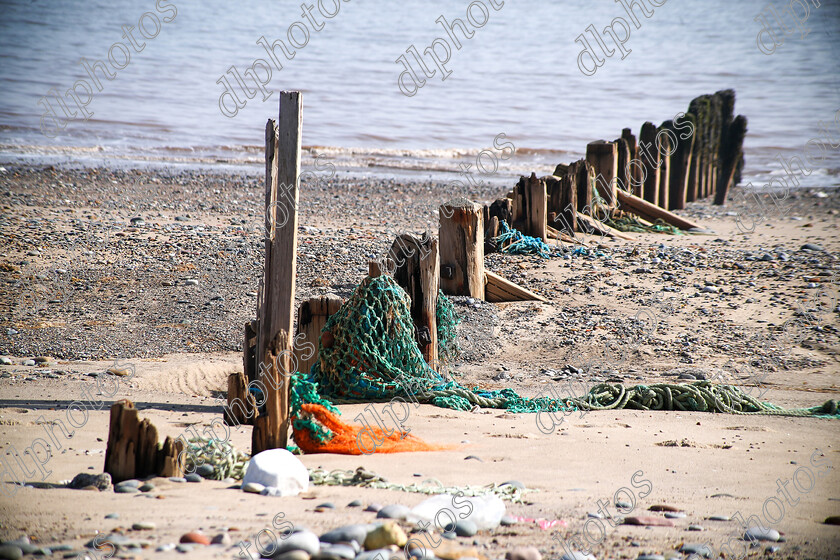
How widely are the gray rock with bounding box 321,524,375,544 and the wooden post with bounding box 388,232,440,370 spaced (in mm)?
3262

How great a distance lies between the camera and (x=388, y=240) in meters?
10.2

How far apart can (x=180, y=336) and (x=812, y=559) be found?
5704mm

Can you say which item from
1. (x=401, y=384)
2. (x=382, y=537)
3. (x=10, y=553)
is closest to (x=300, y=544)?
(x=382, y=537)

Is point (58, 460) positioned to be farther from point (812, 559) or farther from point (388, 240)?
point (388, 240)

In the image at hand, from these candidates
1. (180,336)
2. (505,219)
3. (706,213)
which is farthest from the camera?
(706,213)

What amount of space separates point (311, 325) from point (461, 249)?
2.35 m

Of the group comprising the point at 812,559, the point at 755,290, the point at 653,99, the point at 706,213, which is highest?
the point at 653,99

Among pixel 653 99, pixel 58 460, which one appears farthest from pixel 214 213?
pixel 653 99

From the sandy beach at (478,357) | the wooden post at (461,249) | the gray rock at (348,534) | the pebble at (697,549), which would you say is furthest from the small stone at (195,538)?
the wooden post at (461,249)

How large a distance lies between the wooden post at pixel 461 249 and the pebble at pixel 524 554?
5017mm

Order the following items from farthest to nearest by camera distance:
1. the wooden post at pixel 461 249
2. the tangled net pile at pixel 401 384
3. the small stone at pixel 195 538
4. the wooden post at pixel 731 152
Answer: the wooden post at pixel 731 152
the wooden post at pixel 461 249
the tangled net pile at pixel 401 384
the small stone at pixel 195 538

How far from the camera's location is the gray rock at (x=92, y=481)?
12.0 ft

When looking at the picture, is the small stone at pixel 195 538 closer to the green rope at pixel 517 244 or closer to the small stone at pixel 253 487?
the small stone at pixel 253 487

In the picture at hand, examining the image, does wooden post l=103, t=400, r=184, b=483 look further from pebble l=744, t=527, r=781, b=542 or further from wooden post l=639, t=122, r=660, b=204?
wooden post l=639, t=122, r=660, b=204
